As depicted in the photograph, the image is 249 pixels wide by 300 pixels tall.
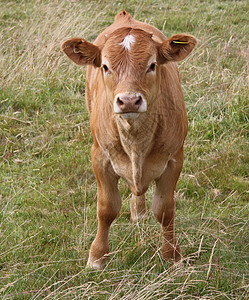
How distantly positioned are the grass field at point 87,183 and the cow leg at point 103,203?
0.09 m

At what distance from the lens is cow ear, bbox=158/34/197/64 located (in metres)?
3.47

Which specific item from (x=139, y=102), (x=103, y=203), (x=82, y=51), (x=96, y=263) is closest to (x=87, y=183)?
(x=103, y=203)

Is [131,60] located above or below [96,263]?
above

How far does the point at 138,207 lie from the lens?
460 cm

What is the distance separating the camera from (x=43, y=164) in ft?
17.8

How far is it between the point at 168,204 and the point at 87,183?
4.57 ft

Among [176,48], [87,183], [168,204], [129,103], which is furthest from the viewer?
[87,183]

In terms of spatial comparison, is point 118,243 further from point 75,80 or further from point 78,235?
point 75,80

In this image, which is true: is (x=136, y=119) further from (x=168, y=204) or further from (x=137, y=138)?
(x=168, y=204)

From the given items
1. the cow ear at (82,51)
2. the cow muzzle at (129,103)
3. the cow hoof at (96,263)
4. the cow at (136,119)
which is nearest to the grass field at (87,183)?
the cow hoof at (96,263)

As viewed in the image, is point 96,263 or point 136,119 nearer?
point 136,119

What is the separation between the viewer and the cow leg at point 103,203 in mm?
3939

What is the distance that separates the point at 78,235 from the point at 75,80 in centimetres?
306

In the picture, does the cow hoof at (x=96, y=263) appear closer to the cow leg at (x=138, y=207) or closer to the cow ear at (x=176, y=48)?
the cow leg at (x=138, y=207)
